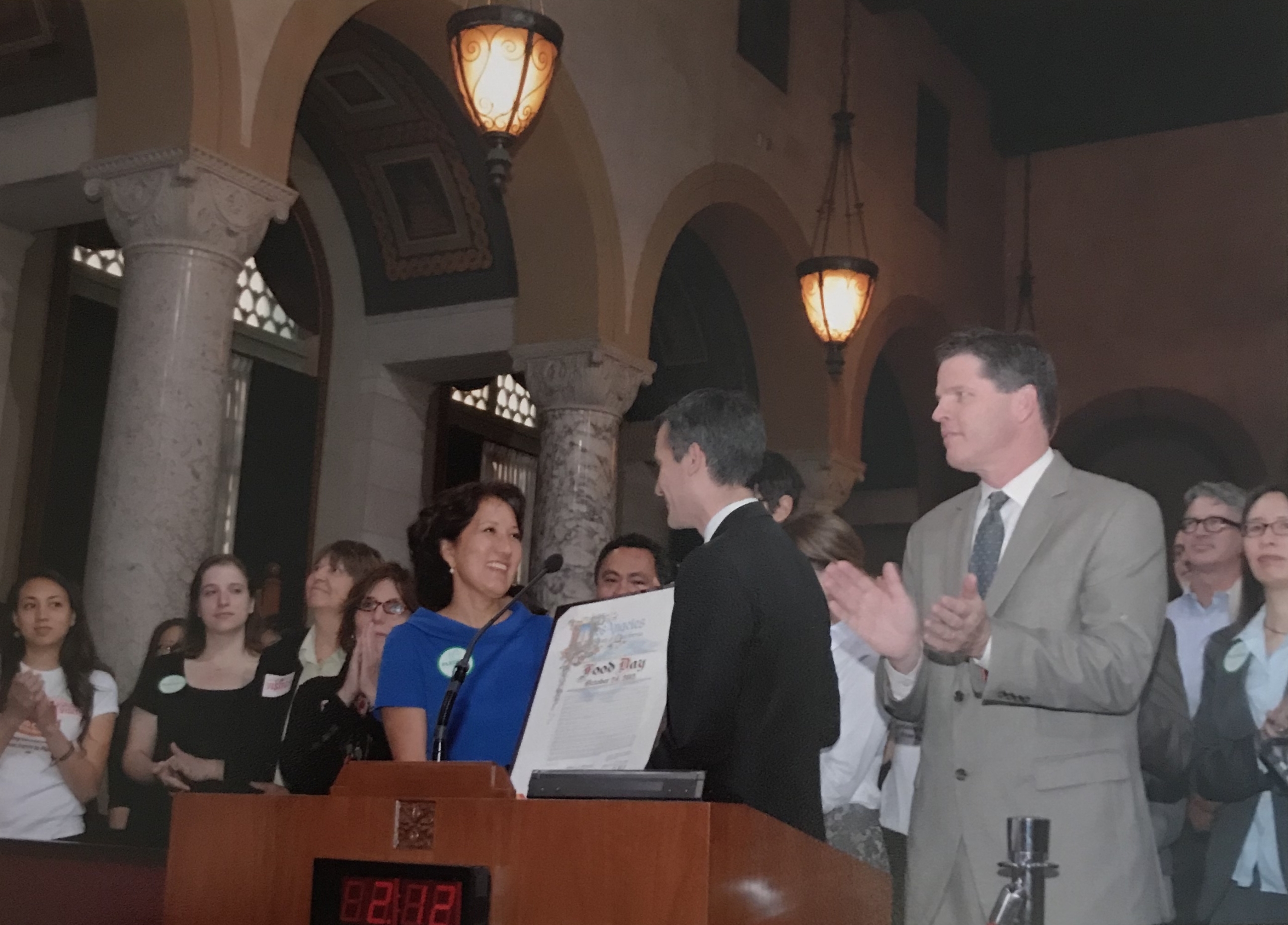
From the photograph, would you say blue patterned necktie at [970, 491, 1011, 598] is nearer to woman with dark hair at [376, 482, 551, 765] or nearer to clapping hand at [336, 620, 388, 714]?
woman with dark hair at [376, 482, 551, 765]

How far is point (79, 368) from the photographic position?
809cm

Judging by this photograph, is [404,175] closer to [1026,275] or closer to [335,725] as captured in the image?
[335,725]

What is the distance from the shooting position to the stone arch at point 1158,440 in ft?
39.6

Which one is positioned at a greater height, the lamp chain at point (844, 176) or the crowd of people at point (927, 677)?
the lamp chain at point (844, 176)

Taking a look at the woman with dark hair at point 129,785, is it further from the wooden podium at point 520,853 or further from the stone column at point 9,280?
the stone column at point 9,280

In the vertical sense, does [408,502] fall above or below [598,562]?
above

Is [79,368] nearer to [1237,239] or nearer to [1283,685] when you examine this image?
[1283,685]

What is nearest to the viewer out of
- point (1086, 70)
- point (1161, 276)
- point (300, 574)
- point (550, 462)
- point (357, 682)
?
point (357, 682)

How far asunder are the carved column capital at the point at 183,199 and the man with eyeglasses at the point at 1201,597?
3.50 meters

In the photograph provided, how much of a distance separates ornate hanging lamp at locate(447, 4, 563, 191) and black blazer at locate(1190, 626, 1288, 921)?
3.10 m

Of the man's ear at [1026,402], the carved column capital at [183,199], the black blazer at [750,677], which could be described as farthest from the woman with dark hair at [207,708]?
the man's ear at [1026,402]

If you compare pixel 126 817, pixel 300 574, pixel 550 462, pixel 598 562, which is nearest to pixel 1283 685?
pixel 598 562

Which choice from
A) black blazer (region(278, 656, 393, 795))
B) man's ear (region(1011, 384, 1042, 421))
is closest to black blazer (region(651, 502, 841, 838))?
man's ear (region(1011, 384, 1042, 421))

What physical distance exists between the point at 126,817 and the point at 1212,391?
9.43m
